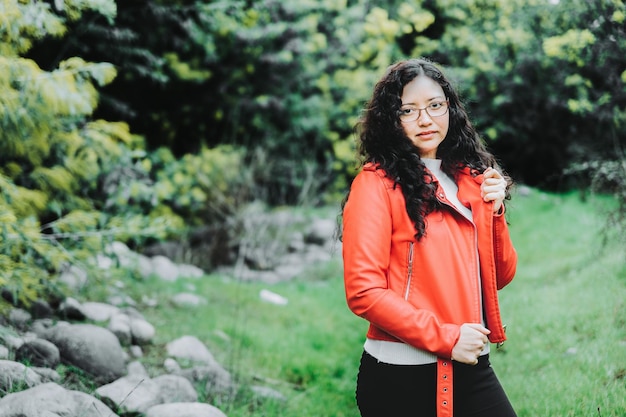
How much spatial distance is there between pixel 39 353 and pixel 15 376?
0.59m

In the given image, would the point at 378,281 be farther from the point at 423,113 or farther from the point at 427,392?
the point at 423,113

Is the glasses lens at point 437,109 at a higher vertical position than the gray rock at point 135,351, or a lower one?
higher

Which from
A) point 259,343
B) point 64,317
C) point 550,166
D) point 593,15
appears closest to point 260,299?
point 259,343

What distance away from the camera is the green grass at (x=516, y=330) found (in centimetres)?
312

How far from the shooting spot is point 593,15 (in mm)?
3717

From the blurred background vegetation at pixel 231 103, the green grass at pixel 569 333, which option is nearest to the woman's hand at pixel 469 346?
the green grass at pixel 569 333

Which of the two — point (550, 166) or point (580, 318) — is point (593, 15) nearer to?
point (580, 318)

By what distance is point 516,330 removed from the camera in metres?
4.28

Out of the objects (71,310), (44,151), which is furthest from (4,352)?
(44,151)

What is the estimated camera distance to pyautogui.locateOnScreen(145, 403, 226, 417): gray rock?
3.12 metres

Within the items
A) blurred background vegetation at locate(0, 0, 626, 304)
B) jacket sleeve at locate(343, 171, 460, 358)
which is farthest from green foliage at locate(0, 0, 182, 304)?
jacket sleeve at locate(343, 171, 460, 358)

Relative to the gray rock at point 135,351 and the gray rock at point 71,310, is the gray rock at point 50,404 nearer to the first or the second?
the gray rock at point 135,351

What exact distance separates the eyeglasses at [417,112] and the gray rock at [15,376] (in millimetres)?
2436

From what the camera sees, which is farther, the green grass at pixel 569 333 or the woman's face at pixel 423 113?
the green grass at pixel 569 333
